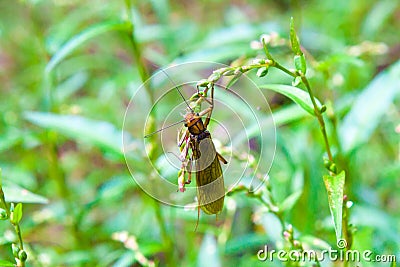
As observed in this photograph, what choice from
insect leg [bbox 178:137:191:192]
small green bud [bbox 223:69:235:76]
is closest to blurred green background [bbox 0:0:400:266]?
insect leg [bbox 178:137:191:192]

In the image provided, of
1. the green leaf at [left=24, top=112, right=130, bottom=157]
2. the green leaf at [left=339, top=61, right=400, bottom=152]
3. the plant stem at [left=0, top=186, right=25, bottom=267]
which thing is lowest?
the plant stem at [left=0, top=186, right=25, bottom=267]

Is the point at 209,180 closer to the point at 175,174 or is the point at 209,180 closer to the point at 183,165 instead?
the point at 183,165

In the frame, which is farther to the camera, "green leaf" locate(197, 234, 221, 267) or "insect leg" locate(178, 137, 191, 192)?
"green leaf" locate(197, 234, 221, 267)

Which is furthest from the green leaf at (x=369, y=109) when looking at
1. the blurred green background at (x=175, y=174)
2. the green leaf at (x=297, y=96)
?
the green leaf at (x=297, y=96)

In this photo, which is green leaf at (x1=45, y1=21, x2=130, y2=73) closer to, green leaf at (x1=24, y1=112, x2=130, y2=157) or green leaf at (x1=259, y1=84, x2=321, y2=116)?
green leaf at (x1=24, y1=112, x2=130, y2=157)

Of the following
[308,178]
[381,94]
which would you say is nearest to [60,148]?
[308,178]

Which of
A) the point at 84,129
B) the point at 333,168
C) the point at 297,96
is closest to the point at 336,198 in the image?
the point at 333,168

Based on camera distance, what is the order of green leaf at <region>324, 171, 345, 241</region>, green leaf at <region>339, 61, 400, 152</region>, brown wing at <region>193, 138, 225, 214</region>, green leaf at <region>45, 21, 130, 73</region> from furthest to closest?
green leaf at <region>339, 61, 400, 152</region>
green leaf at <region>45, 21, 130, 73</region>
brown wing at <region>193, 138, 225, 214</region>
green leaf at <region>324, 171, 345, 241</region>
